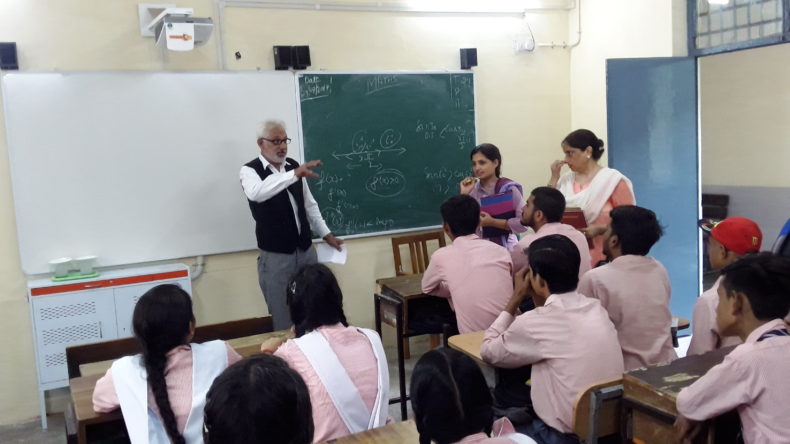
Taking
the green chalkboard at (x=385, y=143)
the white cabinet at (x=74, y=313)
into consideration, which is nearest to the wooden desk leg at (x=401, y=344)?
the green chalkboard at (x=385, y=143)

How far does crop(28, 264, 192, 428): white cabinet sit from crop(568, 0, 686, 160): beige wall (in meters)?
3.42

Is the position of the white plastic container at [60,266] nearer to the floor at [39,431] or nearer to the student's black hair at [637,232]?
the floor at [39,431]

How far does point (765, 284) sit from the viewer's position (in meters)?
1.82

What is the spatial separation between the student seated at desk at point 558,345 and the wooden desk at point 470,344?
0.17m

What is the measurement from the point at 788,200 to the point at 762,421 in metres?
5.35

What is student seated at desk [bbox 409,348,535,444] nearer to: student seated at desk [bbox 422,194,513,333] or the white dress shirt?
student seated at desk [bbox 422,194,513,333]

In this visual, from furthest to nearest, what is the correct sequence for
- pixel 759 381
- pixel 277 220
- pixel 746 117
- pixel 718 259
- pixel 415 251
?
pixel 746 117 < pixel 415 251 < pixel 277 220 < pixel 718 259 < pixel 759 381

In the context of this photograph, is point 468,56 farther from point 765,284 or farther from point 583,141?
point 765,284

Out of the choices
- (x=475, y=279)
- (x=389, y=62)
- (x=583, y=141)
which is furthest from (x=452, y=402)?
(x=389, y=62)

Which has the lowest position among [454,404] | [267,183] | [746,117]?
[454,404]

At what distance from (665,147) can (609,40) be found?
95 cm

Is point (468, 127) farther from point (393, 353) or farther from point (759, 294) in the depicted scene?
point (759, 294)

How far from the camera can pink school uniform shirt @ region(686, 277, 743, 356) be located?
7.45 ft

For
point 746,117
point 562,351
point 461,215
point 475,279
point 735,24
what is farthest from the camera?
point 746,117
